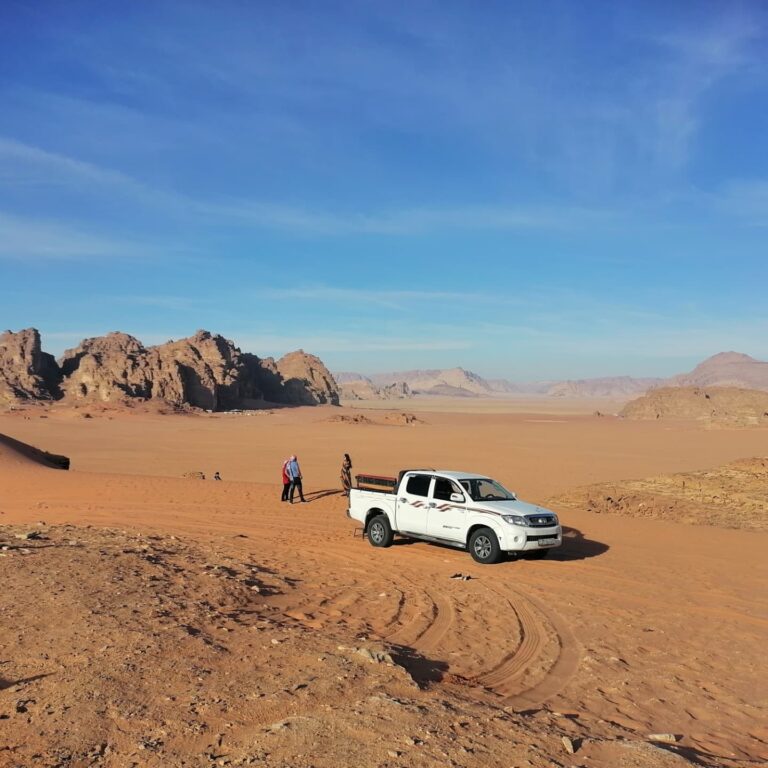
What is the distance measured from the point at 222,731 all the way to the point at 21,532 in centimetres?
1037

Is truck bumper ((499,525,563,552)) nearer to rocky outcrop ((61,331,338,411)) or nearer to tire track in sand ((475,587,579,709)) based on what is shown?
tire track in sand ((475,587,579,709))

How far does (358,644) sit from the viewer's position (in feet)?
24.8

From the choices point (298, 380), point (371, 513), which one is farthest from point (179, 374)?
point (371, 513)

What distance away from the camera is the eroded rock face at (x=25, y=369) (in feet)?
240

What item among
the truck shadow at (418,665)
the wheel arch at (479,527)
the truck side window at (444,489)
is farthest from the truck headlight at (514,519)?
the truck shadow at (418,665)

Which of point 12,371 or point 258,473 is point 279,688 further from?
point 12,371

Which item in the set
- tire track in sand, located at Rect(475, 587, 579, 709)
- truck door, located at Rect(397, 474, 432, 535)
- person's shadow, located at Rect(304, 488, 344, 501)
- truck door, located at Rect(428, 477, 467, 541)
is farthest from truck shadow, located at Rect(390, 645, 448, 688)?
person's shadow, located at Rect(304, 488, 344, 501)

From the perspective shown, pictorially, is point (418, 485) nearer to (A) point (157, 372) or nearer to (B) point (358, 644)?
(B) point (358, 644)

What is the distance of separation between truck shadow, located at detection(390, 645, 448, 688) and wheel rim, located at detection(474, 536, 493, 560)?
18.6ft

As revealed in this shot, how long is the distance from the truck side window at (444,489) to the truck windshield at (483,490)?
0.21m

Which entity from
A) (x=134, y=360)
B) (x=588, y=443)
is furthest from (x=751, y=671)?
(x=134, y=360)

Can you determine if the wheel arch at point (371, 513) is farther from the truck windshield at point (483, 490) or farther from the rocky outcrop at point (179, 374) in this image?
the rocky outcrop at point (179, 374)

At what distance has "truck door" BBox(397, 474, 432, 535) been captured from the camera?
14.7 m

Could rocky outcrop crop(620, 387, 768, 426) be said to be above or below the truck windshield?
above
